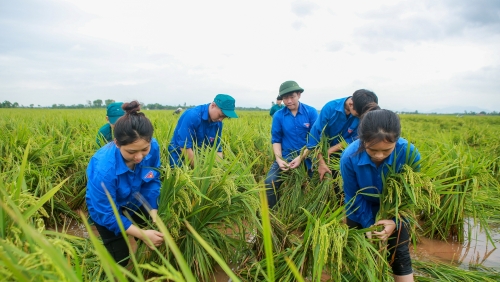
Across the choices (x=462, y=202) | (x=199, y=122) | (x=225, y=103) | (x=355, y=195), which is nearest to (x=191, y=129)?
(x=199, y=122)

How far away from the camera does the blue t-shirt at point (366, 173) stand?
1946mm

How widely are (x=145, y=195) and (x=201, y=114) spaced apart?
4.72 feet

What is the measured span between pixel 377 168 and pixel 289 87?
1.83 metres

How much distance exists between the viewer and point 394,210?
1897 millimetres

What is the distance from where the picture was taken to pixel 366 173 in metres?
1.98

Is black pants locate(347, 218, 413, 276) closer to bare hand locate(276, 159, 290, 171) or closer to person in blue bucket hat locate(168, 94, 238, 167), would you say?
bare hand locate(276, 159, 290, 171)

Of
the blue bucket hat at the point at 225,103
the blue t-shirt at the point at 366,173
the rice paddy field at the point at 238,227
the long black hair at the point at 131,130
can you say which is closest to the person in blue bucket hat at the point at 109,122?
the rice paddy field at the point at 238,227

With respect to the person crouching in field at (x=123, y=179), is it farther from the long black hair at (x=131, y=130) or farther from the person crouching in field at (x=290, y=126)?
the person crouching in field at (x=290, y=126)

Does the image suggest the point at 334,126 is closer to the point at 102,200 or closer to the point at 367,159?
the point at 367,159

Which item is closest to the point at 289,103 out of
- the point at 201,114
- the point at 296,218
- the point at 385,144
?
the point at 201,114

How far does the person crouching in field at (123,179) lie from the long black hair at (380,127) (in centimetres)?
129

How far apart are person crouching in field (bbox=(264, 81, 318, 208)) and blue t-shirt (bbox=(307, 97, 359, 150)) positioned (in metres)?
0.43

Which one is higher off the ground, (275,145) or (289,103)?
(289,103)

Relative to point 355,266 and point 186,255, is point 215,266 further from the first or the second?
point 355,266
